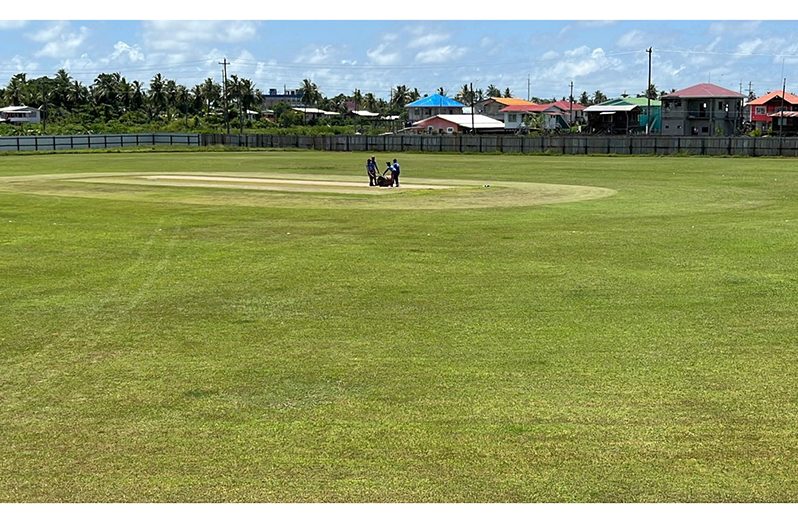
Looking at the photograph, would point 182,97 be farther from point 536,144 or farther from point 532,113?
point 536,144

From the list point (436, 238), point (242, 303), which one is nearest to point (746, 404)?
point (242, 303)

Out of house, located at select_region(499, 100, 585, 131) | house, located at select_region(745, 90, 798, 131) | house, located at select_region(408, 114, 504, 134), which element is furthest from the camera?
house, located at select_region(499, 100, 585, 131)

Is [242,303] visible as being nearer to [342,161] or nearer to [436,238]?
[436,238]

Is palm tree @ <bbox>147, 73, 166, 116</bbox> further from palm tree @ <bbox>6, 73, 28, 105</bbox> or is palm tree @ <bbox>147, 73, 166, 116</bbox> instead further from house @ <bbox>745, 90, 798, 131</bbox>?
house @ <bbox>745, 90, 798, 131</bbox>

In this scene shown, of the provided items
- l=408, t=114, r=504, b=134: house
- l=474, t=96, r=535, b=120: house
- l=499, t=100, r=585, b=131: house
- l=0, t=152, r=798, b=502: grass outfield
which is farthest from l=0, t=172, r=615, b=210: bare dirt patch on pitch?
l=474, t=96, r=535, b=120: house

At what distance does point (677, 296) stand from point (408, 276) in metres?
4.89

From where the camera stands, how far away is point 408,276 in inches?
714

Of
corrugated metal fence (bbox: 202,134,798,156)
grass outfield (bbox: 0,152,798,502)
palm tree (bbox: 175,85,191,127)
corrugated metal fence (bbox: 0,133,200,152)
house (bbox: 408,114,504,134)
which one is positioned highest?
palm tree (bbox: 175,85,191,127)

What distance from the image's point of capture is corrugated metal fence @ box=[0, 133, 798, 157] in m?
75.4

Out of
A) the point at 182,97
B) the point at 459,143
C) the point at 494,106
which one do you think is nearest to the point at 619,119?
the point at 494,106

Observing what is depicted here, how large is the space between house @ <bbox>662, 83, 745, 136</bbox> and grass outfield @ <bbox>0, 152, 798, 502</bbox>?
10098 centimetres

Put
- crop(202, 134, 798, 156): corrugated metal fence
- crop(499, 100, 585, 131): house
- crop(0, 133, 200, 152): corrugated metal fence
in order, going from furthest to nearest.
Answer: crop(499, 100, 585, 131): house < crop(0, 133, 200, 152): corrugated metal fence < crop(202, 134, 798, 156): corrugated metal fence

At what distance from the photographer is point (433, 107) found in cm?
17338

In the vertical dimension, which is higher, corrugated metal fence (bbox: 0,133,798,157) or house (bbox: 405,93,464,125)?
house (bbox: 405,93,464,125)
